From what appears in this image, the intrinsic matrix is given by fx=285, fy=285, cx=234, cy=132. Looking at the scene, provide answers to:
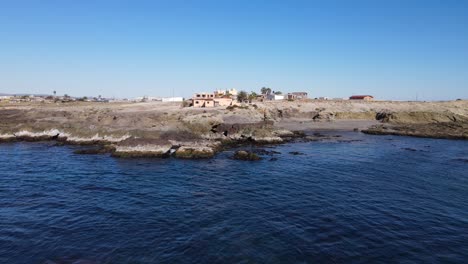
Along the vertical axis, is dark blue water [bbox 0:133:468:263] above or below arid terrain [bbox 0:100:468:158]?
below

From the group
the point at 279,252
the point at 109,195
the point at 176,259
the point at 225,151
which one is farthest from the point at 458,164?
the point at 109,195

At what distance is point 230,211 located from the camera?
22.8 m

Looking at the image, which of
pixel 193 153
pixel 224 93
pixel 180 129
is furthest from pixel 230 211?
pixel 224 93

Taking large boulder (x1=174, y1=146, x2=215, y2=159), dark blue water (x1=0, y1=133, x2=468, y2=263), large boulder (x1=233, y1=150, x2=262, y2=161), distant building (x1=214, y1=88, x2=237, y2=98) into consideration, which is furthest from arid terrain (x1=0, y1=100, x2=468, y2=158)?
distant building (x1=214, y1=88, x2=237, y2=98)

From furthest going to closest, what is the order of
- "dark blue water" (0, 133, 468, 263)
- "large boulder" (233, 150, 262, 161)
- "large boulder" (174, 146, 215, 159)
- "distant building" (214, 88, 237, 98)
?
"distant building" (214, 88, 237, 98) → "large boulder" (174, 146, 215, 159) → "large boulder" (233, 150, 262, 161) → "dark blue water" (0, 133, 468, 263)

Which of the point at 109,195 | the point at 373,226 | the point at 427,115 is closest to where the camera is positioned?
the point at 373,226

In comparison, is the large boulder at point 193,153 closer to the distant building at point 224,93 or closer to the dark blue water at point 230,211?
the dark blue water at point 230,211

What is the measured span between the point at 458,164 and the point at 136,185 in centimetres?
4330

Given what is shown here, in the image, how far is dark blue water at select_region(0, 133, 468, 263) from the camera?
16.7 metres

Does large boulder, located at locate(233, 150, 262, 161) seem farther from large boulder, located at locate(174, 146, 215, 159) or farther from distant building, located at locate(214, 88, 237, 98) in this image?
distant building, located at locate(214, 88, 237, 98)

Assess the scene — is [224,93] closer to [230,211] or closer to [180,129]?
[180,129]

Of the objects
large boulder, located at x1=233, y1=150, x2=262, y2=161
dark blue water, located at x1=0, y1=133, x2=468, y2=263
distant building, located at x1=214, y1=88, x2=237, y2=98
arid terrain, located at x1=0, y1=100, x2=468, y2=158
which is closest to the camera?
dark blue water, located at x1=0, y1=133, x2=468, y2=263

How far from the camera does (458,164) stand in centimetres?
4034

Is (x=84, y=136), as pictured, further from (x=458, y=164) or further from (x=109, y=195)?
(x=458, y=164)
